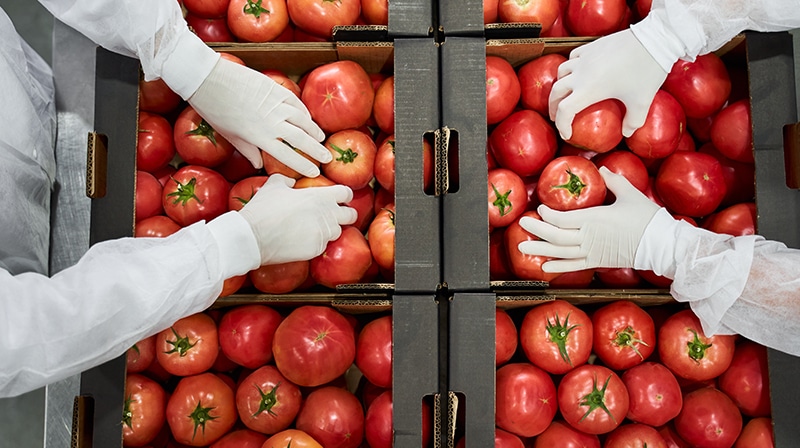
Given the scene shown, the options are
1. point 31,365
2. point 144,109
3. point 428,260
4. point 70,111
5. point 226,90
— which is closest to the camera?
point 31,365

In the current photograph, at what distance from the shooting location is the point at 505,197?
1.64 m

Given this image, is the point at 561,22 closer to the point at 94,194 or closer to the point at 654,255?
the point at 654,255

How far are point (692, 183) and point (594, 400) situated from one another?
631 mm

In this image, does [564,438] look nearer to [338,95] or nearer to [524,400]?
[524,400]

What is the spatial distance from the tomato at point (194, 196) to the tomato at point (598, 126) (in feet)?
3.20

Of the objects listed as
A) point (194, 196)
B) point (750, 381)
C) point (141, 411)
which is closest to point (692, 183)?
point (750, 381)

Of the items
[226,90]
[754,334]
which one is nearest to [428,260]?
[226,90]

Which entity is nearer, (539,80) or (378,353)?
(378,353)

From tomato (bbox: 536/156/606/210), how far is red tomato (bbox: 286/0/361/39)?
687 millimetres

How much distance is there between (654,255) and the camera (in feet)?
5.27

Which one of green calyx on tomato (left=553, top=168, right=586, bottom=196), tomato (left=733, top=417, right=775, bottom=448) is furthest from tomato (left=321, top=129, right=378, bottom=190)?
tomato (left=733, top=417, right=775, bottom=448)

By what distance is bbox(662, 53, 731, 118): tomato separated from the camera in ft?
5.61

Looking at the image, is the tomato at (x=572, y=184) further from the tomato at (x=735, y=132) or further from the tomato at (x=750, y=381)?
the tomato at (x=750, y=381)

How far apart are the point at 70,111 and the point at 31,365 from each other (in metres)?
1.17
